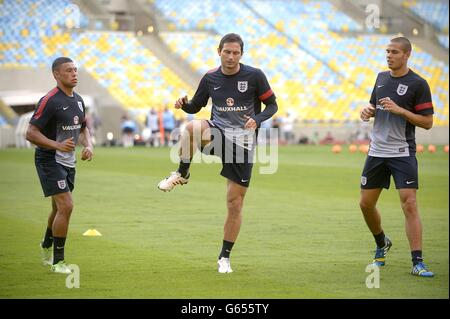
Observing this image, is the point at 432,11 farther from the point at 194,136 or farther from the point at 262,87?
the point at 194,136

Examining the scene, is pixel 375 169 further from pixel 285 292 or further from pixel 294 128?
pixel 294 128

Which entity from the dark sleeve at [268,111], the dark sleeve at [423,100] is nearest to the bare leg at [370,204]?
the dark sleeve at [423,100]

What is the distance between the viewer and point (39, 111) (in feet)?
33.3

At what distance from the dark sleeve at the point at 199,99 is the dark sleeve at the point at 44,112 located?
1419 millimetres

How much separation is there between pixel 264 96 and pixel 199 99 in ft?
2.44

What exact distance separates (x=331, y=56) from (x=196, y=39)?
7.86 m

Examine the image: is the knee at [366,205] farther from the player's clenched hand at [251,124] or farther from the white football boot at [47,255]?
the white football boot at [47,255]

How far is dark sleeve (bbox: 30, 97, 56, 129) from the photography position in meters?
10.1

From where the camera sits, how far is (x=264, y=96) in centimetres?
1045

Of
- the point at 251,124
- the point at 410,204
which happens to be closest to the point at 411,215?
the point at 410,204

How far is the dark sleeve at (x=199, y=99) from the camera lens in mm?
10578

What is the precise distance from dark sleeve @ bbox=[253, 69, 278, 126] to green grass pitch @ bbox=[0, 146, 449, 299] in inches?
64.8

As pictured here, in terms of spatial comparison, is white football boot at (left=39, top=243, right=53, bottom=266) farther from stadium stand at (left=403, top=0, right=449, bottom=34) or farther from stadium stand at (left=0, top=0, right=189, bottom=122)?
stadium stand at (left=403, top=0, right=449, bottom=34)

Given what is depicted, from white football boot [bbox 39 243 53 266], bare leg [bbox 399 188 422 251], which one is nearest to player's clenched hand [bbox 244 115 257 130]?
bare leg [bbox 399 188 422 251]
